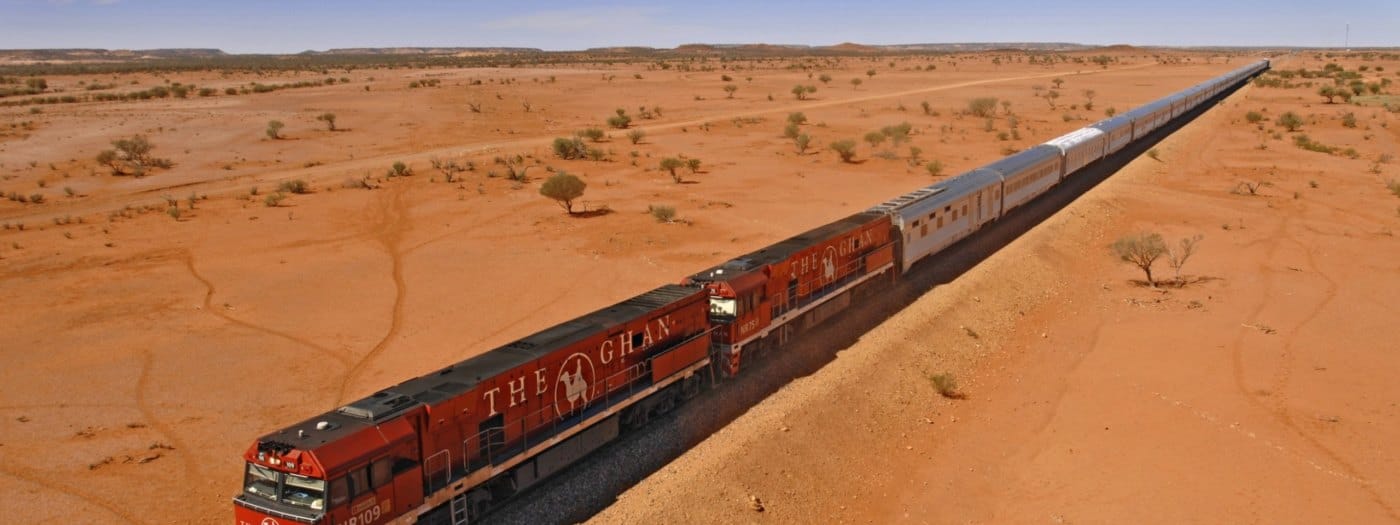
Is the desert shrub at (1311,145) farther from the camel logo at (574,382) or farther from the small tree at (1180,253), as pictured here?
the camel logo at (574,382)

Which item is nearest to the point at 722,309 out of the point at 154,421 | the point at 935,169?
the point at 154,421

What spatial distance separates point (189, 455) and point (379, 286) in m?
12.3

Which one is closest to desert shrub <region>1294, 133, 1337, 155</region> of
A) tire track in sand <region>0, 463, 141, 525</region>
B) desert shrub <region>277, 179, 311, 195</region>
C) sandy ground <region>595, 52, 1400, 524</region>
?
sandy ground <region>595, 52, 1400, 524</region>

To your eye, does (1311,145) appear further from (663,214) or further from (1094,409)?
(1094,409)

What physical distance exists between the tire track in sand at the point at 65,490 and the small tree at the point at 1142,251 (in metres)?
29.7

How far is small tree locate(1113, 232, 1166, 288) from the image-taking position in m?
30.5

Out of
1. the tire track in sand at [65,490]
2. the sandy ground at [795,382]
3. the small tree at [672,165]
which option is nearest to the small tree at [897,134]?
the sandy ground at [795,382]

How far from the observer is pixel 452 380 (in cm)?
1483

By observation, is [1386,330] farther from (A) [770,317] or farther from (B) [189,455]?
(B) [189,455]

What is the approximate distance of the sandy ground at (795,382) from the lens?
1703cm

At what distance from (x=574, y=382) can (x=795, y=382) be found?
22.0 ft

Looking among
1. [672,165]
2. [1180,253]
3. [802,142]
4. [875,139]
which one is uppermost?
[802,142]

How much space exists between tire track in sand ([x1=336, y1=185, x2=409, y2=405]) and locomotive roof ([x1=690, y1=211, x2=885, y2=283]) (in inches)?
353

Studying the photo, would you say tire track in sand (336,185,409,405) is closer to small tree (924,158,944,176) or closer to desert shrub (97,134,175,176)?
desert shrub (97,134,175,176)
